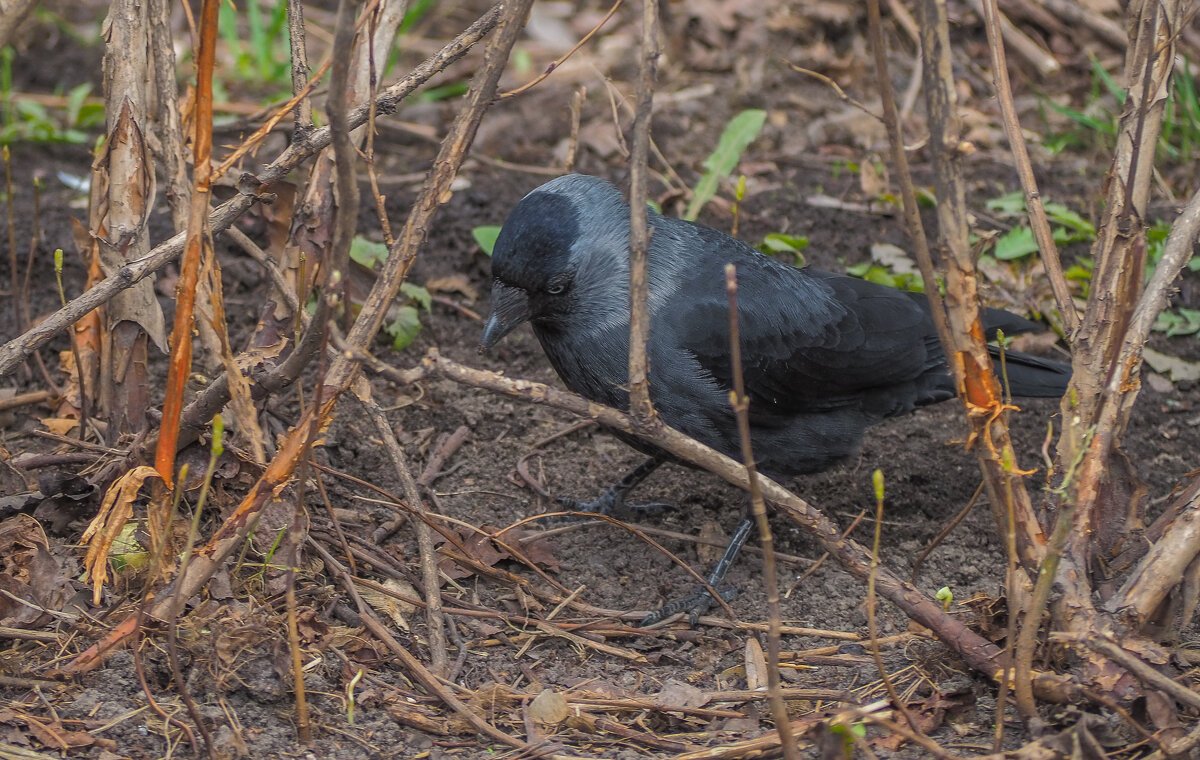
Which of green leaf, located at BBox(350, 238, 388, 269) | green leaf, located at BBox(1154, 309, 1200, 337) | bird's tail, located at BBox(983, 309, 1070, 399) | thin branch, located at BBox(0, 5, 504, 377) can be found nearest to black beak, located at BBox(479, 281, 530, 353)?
thin branch, located at BBox(0, 5, 504, 377)

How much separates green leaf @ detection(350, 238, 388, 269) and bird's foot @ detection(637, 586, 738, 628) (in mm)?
2052

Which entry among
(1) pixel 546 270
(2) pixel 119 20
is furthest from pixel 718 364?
(2) pixel 119 20

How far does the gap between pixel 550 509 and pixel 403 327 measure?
1128 millimetres

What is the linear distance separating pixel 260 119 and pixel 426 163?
1.11 meters

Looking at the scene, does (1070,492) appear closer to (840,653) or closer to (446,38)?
(840,653)

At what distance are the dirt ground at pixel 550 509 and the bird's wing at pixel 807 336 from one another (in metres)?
0.55

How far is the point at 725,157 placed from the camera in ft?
18.9

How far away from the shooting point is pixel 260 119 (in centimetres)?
568

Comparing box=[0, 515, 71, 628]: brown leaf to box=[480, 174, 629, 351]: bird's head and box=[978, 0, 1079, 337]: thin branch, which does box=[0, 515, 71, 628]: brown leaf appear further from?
box=[978, 0, 1079, 337]: thin branch

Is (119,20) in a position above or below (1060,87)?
above

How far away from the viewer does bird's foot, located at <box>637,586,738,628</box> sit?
3740 mm

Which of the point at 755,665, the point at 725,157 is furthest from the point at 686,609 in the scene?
the point at 725,157

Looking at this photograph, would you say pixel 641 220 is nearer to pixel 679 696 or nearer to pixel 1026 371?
pixel 679 696

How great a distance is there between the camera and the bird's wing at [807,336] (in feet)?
13.0
